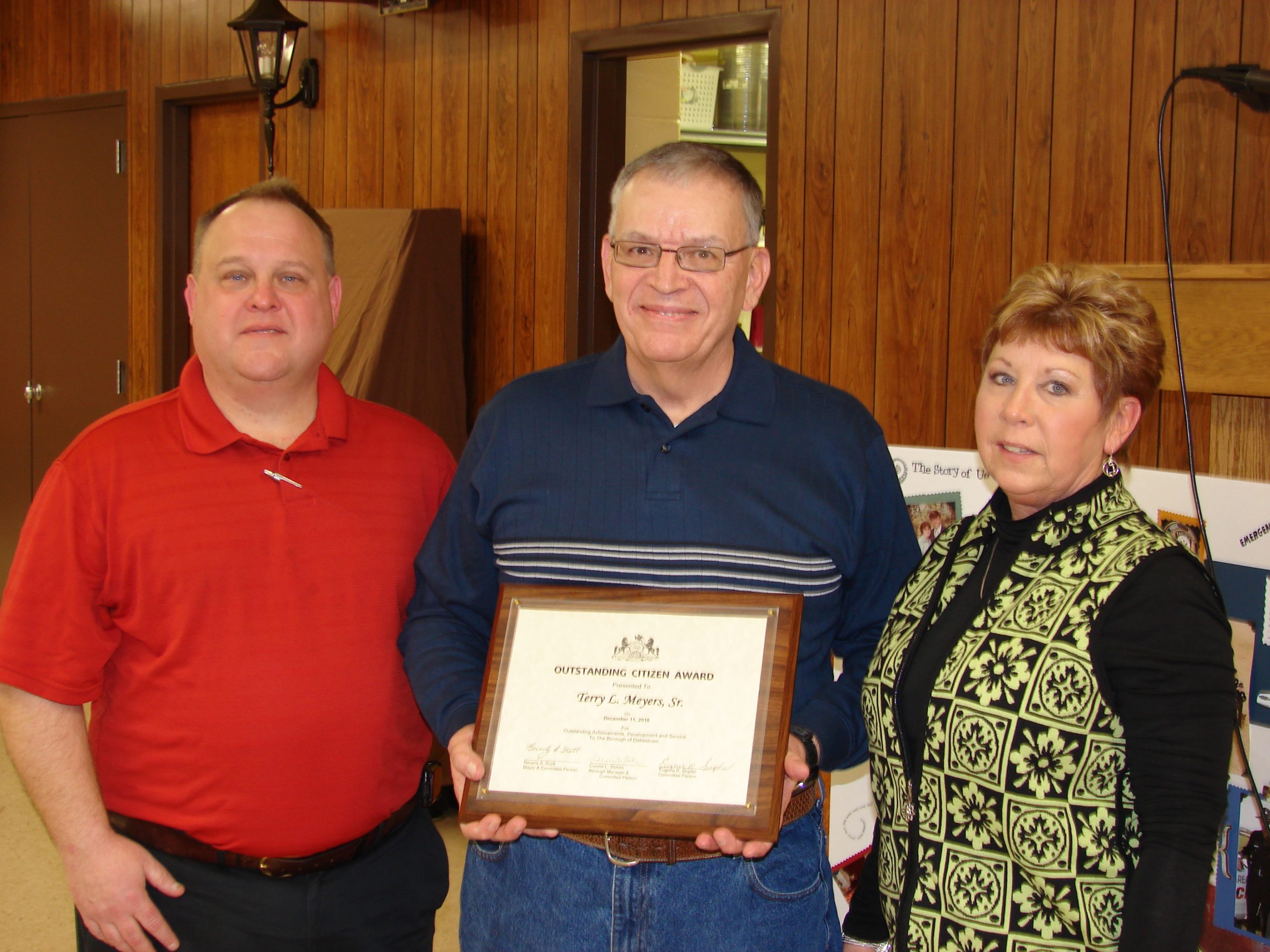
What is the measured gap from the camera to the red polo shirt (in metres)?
1.72

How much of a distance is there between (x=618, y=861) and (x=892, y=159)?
2.61 m

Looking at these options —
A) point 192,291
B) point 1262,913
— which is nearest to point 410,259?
point 192,291

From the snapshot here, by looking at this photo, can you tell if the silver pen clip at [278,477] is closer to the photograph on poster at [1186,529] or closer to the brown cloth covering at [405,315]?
the photograph on poster at [1186,529]

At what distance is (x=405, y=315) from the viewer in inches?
167

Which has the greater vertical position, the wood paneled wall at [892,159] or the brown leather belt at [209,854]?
the wood paneled wall at [892,159]

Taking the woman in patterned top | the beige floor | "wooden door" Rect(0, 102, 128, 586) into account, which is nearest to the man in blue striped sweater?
the woman in patterned top

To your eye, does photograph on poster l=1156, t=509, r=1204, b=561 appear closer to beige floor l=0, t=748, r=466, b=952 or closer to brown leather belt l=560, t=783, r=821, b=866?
brown leather belt l=560, t=783, r=821, b=866

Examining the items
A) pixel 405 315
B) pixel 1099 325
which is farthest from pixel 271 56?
pixel 1099 325

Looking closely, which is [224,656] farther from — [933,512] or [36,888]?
[36,888]

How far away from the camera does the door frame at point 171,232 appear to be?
5.75 metres

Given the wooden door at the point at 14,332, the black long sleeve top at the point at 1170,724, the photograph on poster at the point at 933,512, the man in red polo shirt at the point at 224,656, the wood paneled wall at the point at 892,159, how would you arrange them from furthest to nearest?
the wooden door at the point at 14,332, the wood paneled wall at the point at 892,159, the photograph on poster at the point at 933,512, the man in red polo shirt at the point at 224,656, the black long sleeve top at the point at 1170,724

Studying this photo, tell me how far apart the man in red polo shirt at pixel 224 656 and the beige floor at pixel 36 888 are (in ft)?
4.49

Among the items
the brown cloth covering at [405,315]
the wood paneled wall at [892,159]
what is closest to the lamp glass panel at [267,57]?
the wood paneled wall at [892,159]

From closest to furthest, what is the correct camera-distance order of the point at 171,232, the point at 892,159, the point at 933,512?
the point at 933,512 < the point at 892,159 < the point at 171,232
